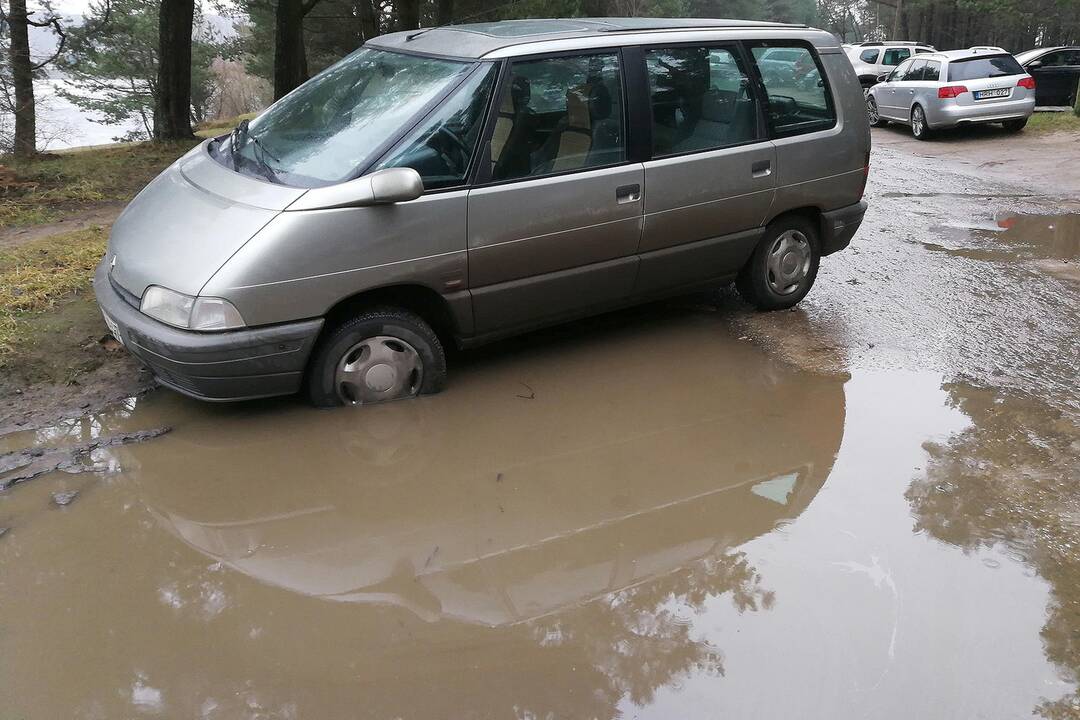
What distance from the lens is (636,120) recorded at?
5.37 meters

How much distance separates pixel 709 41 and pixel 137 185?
6424mm

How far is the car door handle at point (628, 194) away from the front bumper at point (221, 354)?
1901 millimetres

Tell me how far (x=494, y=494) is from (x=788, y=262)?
3.26 m

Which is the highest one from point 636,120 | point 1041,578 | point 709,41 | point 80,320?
point 709,41

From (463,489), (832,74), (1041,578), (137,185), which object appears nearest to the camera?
(1041,578)

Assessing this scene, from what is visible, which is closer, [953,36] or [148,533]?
[148,533]

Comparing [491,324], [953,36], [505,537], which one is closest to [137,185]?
[491,324]

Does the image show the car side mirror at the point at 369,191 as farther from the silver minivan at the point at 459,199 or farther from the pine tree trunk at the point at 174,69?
the pine tree trunk at the point at 174,69

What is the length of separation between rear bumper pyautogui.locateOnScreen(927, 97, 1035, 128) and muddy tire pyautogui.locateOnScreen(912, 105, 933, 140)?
0.88 ft

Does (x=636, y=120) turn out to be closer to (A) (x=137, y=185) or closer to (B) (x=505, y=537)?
(B) (x=505, y=537)

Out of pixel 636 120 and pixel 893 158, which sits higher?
pixel 636 120

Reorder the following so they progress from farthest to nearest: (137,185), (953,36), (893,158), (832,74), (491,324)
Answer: (953,36), (893,158), (137,185), (832,74), (491,324)

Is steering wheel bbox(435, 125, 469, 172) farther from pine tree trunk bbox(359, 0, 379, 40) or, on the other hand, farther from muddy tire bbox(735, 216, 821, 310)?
pine tree trunk bbox(359, 0, 379, 40)

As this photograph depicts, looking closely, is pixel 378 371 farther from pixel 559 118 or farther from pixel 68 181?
pixel 68 181
